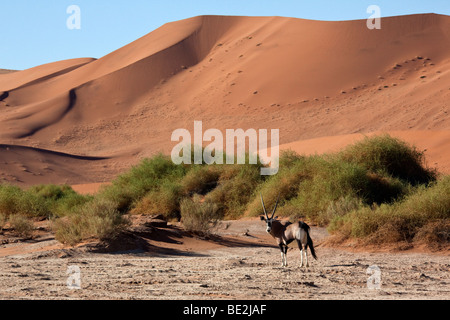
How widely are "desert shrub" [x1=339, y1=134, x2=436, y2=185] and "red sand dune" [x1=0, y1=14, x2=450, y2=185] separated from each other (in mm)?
15563

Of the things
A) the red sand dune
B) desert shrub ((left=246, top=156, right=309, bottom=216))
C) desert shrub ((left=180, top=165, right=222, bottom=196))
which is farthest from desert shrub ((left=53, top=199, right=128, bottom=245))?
the red sand dune

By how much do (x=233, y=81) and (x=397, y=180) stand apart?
47146 millimetres

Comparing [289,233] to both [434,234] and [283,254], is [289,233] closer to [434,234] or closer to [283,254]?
[283,254]

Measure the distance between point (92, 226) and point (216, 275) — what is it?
516 centimetres

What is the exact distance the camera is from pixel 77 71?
282ft

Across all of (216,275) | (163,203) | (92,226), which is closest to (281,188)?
(163,203)

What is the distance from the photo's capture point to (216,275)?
408 inches

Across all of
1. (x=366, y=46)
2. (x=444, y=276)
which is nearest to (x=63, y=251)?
(x=444, y=276)

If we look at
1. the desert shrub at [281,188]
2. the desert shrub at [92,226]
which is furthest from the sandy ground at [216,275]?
the desert shrub at [281,188]

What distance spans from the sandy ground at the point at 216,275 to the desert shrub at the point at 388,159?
936 centimetres

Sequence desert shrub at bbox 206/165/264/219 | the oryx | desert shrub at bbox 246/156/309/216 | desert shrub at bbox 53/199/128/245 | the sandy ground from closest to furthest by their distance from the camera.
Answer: the sandy ground → the oryx → desert shrub at bbox 53/199/128/245 → desert shrub at bbox 246/156/309/216 → desert shrub at bbox 206/165/264/219

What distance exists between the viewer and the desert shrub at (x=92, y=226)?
47.9 feet

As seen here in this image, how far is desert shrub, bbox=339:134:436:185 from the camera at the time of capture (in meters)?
23.8

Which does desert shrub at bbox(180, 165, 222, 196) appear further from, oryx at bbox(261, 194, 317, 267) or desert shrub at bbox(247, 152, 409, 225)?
oryx at bbox(261, 194, 317, 267)
